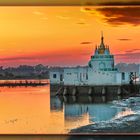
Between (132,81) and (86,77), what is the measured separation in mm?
326

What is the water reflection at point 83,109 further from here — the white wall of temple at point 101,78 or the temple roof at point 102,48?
the temple roof at point 102,48

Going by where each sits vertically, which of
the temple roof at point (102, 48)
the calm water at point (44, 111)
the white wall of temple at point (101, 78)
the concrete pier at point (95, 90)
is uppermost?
the temple roof at point (102, 48)

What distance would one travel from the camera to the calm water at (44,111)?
2893mm

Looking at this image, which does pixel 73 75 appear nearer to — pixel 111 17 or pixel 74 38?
pixel 74 38

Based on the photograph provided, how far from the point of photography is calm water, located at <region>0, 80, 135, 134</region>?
289 centimetres

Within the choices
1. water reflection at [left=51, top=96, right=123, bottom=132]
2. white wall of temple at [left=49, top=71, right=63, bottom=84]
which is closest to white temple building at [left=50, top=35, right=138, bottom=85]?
white wall of temple at [left=49, top=71, right=63, bottom=84]

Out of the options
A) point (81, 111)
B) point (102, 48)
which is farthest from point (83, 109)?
point (102, 48)

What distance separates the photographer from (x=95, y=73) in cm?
292

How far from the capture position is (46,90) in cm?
293

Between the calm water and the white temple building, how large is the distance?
11 cm

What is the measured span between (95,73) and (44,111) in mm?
448

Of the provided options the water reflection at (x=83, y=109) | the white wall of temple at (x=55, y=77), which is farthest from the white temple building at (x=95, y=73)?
the water reflection at (x=83, y=109)

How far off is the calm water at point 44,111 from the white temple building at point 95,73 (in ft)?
0.37

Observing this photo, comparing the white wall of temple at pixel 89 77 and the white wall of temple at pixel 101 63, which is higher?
the white wall of temple at pixel 101 63
